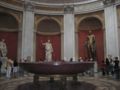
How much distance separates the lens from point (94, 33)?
14094mm

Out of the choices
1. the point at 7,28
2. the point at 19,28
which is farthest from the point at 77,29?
the point at 7,28

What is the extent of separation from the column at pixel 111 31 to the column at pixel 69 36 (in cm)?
282

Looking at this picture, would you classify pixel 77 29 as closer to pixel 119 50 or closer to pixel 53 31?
pixel 53 31

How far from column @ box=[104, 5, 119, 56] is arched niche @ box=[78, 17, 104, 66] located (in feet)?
3.28

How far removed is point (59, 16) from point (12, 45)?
4783 mm

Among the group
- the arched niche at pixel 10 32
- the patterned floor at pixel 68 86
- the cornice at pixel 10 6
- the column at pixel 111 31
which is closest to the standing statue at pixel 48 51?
the arched niche at pixel 10 32

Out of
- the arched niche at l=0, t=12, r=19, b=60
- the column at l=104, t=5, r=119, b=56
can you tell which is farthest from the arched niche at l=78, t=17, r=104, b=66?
the arched niche at l=0, t=12, r=19, b=60

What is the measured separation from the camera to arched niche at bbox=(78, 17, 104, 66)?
522 inches

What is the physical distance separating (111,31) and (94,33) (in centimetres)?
217

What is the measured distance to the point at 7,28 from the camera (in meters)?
13.4

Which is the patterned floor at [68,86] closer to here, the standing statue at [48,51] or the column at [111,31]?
the column at [111,31]

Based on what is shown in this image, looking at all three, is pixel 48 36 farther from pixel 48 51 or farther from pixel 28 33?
pixel 28 33

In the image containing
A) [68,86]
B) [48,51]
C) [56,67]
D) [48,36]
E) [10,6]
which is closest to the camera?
[56,67]

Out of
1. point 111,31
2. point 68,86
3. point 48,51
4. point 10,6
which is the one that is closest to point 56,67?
point 68,86
